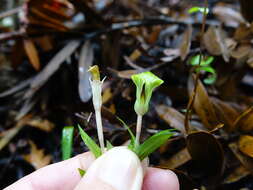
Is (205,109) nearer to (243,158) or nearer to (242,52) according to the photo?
(243,158)

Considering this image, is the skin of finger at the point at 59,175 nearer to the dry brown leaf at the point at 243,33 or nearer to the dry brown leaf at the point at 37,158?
the dry brown leaf at the point at 37,158

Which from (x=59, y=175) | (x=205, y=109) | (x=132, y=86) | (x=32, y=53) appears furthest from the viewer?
(x=32, y=53)

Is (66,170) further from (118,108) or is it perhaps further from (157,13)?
(157,13)

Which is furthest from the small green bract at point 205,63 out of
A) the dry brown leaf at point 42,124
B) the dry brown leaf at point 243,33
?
the dry brown leaf at point 42,124

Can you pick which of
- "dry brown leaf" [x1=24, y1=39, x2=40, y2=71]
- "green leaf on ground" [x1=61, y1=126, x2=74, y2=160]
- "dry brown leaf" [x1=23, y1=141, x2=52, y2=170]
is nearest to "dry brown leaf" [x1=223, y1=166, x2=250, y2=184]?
"green leaf on ground" [x1=61, y1=126, x2=74, y2=160]

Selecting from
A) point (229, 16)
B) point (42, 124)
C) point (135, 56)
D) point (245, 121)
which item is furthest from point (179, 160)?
point (229, 16)
